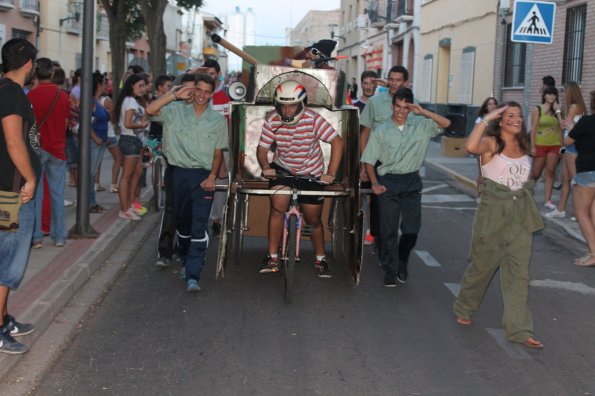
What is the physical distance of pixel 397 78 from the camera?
8945mm

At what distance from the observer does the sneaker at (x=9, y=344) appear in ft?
17.8

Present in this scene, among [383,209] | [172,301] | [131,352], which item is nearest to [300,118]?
[383,209]

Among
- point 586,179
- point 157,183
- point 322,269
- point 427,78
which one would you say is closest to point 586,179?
point 586,179

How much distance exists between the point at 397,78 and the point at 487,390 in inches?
174

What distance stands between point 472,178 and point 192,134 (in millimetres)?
11293

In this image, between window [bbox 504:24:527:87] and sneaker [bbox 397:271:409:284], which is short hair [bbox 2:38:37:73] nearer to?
sneaker [bbox 397:271:409:284]

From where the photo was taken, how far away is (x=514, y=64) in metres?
22.5

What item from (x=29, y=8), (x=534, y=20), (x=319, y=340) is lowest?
(x=319, y=340)

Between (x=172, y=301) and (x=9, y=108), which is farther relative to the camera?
(x=172, y=301)

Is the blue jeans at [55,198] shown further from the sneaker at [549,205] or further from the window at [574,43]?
the window at [574,43]

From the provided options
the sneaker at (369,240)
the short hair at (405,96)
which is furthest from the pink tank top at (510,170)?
the sneaker at (369,240)

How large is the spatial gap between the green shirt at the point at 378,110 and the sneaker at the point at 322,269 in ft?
5.29

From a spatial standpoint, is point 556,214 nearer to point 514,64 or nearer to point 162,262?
point 162,262

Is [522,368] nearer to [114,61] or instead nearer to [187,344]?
[187,344]
